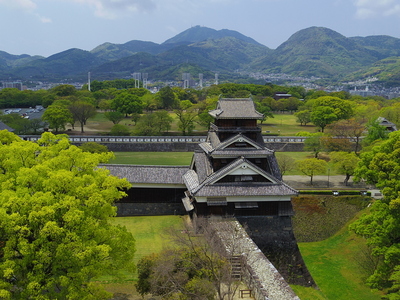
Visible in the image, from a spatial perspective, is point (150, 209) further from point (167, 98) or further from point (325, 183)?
point (167, 98)

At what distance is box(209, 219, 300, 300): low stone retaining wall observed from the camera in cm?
1334

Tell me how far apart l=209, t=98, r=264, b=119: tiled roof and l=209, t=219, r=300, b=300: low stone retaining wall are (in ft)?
22.6

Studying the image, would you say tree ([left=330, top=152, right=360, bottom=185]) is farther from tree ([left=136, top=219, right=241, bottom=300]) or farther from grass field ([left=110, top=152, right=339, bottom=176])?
tree ([left=136, top=219, right=241, bottom=300])

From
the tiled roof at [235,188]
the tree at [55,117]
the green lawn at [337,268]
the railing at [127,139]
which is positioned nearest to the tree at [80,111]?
the tree at [55,117]

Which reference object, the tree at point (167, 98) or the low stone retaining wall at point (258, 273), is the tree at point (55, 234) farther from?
the tree at point (167, 98)

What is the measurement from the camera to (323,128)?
54.3 m

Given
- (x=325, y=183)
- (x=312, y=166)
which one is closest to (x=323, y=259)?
(x=312, y=166)

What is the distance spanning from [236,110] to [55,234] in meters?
13.6

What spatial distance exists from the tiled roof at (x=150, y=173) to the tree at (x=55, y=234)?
9693 mm

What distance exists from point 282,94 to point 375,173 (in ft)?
256

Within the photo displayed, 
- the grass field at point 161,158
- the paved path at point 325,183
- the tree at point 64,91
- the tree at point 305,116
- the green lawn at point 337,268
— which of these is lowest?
the green lawn at point 337,268

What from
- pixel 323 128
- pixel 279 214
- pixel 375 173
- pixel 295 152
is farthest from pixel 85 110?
pixel 375 173

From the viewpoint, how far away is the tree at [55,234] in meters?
11.0

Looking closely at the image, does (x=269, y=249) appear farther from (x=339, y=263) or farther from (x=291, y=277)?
(x=339, y=263)
